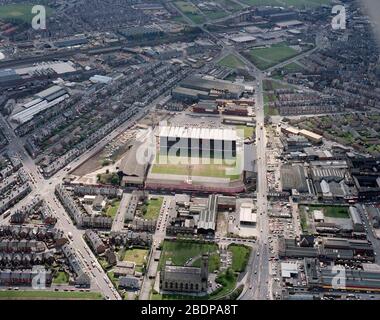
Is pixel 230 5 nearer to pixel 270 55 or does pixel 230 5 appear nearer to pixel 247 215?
pixel 270 55

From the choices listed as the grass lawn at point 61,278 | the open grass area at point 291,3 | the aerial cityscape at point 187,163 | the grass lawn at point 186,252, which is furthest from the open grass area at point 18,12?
the grass lawn at point 61,278

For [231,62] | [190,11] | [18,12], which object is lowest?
[231,62]

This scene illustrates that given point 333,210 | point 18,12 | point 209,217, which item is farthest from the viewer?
point 18,12

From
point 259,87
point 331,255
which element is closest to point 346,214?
point 331,255

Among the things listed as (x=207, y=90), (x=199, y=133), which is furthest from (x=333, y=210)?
(x=207, y=90)
